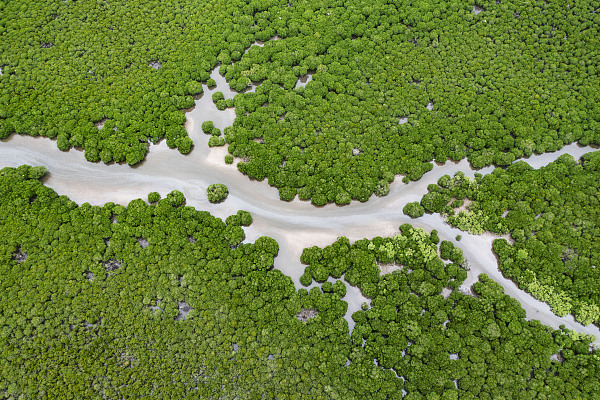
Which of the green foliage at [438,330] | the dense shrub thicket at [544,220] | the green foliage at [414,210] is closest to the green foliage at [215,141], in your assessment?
the green foliage at [438,330]

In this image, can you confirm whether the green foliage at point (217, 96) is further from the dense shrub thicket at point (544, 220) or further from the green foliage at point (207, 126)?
the dense shrub thicket at point (544, 220)

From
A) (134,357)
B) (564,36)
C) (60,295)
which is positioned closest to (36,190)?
(60,295)

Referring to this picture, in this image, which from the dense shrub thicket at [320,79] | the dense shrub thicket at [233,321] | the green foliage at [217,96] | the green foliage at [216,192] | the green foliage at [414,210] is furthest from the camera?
the green foliage at [217,96]

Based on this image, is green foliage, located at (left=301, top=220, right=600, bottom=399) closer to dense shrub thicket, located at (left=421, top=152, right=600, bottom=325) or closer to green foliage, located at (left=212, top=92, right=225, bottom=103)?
dense shrub thicket, located at (left=421, top=152, right=600, bottom=325)

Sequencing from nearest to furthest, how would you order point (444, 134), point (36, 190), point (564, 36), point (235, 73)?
point (36, 190) → point (444, 134) → point (235, 73) → point (564, 36)

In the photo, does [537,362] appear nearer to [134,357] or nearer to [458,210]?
[458,210]

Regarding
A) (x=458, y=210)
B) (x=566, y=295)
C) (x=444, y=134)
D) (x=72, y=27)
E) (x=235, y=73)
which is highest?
(x=72, y=27)

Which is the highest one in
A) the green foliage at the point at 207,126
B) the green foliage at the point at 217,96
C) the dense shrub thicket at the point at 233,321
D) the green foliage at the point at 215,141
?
the green foliage at the point at 217,96
